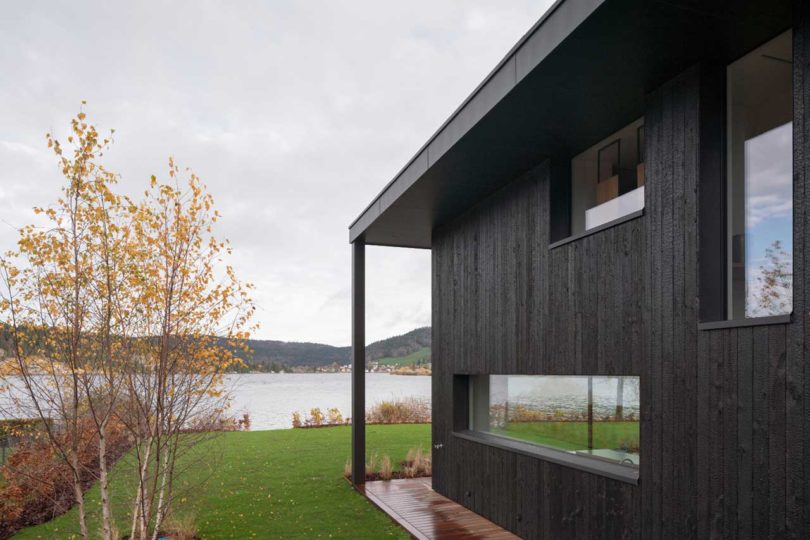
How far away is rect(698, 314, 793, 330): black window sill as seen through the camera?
2.98 m

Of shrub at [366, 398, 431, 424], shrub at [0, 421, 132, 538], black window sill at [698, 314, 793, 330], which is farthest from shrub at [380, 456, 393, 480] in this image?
shrub at [366, 398, 431, 424]

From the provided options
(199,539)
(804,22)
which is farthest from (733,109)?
(199,539)

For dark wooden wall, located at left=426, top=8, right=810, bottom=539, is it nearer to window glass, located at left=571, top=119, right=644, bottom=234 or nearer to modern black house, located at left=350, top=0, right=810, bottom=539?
modern black house, located at left=350, top=0, right=810, bottom=539

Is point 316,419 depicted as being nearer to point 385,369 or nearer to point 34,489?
point 385,369

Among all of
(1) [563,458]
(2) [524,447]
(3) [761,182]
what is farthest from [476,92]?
(2) [524,447]

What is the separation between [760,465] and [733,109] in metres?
2.06

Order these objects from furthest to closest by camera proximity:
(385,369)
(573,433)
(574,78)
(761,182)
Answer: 1. (385,369)
2. (573,433)
3. (574,78)
4. (761,182)

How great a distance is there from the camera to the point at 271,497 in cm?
764

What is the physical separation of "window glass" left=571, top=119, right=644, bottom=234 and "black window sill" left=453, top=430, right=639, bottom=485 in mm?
1921

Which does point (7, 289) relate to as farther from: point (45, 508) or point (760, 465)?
point (760, 465)

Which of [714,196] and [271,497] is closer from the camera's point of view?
[714,196]

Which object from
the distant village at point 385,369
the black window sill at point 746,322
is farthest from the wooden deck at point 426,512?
the distant village at point 385,369

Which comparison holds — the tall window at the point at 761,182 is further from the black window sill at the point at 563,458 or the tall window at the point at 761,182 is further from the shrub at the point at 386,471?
the shrub at the point at 386,471

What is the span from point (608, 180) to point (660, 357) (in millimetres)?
1713
